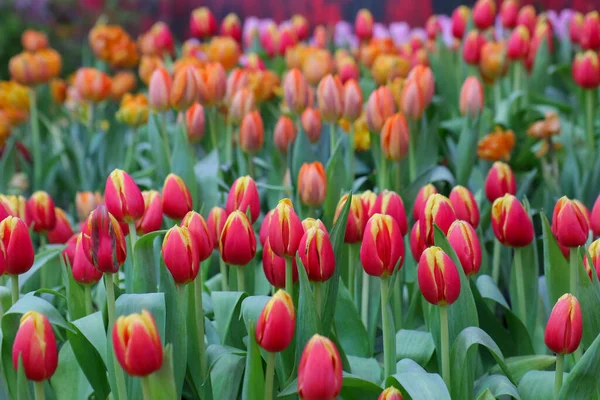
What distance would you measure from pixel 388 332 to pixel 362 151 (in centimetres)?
121

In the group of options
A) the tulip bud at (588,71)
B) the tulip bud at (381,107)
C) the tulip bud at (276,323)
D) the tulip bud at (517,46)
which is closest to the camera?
the tulip bud at (276,323)

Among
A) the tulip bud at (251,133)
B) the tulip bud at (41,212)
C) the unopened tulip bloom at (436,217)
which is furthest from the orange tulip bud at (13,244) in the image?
the tulip bud at (251,133)

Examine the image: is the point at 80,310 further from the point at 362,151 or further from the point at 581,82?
the point at 581,82

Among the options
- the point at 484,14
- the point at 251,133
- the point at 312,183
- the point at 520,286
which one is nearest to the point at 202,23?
the point at 484,14

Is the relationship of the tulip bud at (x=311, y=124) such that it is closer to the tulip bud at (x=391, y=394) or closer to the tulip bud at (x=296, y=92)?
the tulip bud at (x=296, y=92)

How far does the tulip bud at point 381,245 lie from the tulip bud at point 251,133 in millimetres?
808

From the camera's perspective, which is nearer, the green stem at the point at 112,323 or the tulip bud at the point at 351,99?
the green stem at the point at 112,323

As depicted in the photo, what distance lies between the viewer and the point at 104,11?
5742 millimetres

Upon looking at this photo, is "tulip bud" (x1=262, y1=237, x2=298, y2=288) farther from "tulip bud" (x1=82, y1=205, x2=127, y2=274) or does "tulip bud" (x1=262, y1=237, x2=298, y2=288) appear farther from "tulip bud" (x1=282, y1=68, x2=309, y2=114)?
"tulip bud" (x1=282, y1=68, x2=309, y2=114)

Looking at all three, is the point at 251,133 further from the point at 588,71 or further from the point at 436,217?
the point at 588,71

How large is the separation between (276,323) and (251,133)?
960 mm

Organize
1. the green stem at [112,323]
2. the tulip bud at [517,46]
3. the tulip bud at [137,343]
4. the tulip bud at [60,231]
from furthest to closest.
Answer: the tulip bud at [517,46] < the tulip bud at [60,231] < the green stem at [112,323] < the tulip bud at [137,343]

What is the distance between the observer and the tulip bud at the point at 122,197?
1250 millimetres

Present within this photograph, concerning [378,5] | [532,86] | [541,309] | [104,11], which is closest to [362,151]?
[532,86]
